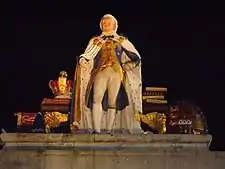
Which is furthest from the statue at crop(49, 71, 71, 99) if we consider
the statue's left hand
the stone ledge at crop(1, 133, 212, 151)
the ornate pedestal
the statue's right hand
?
the stone ledge at crop(1, 133, 212, 151)

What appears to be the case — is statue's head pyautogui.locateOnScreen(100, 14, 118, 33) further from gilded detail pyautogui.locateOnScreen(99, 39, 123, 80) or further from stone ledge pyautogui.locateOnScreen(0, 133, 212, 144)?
stone ledge pyautogui.locateOnScreen(0, 133, 212, 144)

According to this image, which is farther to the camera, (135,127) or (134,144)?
(135,127)

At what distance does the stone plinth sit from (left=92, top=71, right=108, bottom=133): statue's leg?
801 millimetres

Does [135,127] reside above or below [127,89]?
below

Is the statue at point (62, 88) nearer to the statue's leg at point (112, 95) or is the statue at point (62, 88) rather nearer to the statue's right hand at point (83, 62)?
the statue's right hand at point (83, 62)

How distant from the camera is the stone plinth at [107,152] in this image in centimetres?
857

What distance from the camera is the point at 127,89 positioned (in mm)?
9938

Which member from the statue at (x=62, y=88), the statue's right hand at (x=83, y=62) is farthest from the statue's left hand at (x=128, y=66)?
the statue at (x=62, y=88)

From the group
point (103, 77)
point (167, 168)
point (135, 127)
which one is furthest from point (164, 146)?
point (103, 77)

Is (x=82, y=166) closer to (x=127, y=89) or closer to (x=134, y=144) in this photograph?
(x=134, y=144)

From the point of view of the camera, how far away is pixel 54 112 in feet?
42.1

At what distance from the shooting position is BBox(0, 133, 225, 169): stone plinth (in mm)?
8570

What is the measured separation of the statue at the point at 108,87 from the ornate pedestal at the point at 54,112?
8.31 ft

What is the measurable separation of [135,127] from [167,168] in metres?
1.38
